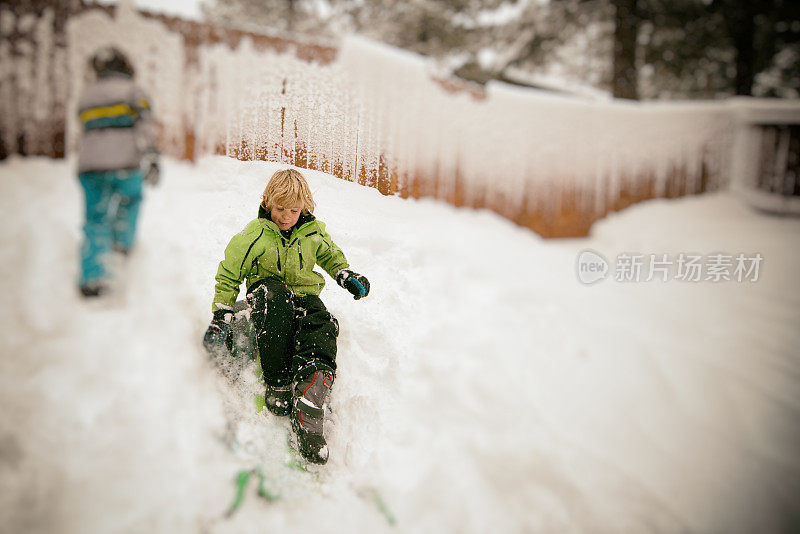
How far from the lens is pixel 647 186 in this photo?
4562 mm

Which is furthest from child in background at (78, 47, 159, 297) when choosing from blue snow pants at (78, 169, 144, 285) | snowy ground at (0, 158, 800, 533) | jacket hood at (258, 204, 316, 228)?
jacket hood at (258, 204, 316, 228)

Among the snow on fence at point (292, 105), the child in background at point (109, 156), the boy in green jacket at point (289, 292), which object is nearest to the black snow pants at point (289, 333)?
the boy in green jacket at point (289, 292)

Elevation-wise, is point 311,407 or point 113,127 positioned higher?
point 113,127

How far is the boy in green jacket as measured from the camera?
38 centimetres

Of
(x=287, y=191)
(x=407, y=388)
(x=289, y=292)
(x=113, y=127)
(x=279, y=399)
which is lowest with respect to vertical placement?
(x=407, y=388)

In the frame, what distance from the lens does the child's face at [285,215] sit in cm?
38

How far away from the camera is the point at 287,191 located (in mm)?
374

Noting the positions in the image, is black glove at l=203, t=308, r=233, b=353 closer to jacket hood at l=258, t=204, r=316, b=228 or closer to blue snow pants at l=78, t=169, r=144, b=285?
jacket hood at l=258, t=204, r=316, b=228

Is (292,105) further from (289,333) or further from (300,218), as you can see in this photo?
(289,333)

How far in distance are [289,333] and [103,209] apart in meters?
0.69

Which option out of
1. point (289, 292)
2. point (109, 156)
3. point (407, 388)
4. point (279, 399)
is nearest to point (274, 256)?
point (289, 292)

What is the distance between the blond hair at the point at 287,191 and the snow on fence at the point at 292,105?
3cm

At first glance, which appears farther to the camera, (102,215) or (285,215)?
(102,215)

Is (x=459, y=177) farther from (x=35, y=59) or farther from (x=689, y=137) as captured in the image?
(x=689, y=137)
